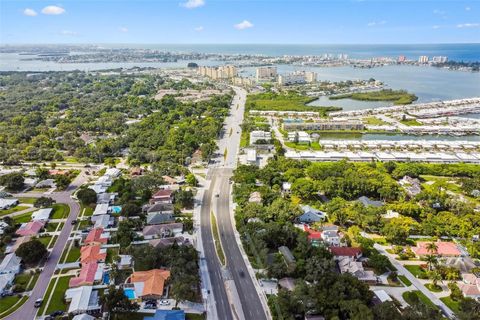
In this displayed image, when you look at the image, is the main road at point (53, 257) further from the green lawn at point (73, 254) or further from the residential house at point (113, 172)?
the residential house at point (113, 172)

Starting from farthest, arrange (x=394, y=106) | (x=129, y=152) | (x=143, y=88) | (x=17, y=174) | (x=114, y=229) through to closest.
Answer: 1. (x=143, y=88)
2. (x=394, y=106)
3. (x=129, y=152)
4. (x=17, y=174)
5. (x=114, y=229)

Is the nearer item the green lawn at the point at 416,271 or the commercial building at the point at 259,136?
the green lawn at the point at 416,271

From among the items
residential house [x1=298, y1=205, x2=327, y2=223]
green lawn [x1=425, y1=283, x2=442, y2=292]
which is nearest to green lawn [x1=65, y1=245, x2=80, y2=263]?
residential house [x1=298, y1=205, x2=327, y2=223]

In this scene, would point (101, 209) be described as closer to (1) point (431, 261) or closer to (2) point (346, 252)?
(2) point (346, 252)

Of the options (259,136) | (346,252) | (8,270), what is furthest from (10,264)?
(259,136)

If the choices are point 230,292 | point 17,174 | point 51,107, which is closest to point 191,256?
point 230,292

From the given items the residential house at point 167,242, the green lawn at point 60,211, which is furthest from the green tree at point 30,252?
the residential house at point 167,242

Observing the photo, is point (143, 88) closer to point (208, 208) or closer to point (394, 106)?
point (394, 106)
